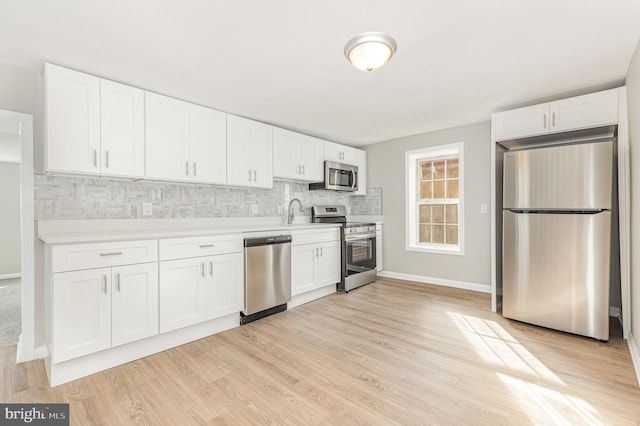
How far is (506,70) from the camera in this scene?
241 cm

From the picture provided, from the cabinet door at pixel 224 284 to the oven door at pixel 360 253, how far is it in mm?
1711

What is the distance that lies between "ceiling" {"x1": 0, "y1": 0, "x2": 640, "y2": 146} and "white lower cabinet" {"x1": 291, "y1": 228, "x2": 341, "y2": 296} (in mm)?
1605

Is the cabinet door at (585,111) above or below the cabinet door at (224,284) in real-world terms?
above

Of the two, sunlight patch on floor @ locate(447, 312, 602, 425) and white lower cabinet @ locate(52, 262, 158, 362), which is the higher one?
white lower cabinet @ locate(52, 262, 158, 362)

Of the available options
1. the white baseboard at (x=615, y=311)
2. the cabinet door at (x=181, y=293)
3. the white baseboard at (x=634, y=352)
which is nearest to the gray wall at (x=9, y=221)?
the cabinet door at (x=181, y=293)

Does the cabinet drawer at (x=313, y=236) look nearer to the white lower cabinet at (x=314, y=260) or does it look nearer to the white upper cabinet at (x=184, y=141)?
the white lower cabinet at (x=314, y=260)

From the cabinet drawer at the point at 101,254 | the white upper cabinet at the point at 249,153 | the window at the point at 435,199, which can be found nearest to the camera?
the cabinet drawer at the point at 101,254

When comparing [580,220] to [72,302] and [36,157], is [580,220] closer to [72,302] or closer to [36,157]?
[72,302]

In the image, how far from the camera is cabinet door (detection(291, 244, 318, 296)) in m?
3.45

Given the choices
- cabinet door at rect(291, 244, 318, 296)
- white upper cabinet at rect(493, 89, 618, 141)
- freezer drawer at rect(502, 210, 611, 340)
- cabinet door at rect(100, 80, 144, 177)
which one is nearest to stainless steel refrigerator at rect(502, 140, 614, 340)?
freezer drawer at rect(502, 210, 611, 340)

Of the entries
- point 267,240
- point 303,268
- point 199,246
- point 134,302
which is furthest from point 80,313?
point 303,268

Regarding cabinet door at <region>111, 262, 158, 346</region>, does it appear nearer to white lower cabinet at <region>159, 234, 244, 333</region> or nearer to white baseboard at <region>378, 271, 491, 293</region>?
white lower cabinet at <region>159, 234, 244, 333</region>

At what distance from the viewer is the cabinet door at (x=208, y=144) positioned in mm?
2930

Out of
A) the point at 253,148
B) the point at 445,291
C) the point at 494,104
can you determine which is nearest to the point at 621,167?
the point at 494,104
